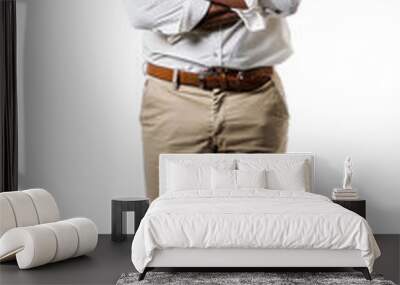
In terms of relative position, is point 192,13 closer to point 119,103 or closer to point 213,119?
point 213,119

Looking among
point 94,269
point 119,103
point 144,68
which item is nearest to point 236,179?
point 144,68

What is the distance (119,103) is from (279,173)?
1511mm

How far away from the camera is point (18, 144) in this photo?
6469 millimetres

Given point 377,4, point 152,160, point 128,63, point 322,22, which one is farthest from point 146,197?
point 377,4

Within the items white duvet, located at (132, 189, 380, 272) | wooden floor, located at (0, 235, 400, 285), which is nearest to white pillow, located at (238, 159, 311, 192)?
wooden floor, located at (0, 235, 400, 285)

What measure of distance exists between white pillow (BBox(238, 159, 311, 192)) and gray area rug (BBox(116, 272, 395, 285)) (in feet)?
3.87

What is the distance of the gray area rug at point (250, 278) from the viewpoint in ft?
14.8

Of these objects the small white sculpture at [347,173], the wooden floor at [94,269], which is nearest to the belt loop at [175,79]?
the wooden floor at [94,269]

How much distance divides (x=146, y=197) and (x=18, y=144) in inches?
48.6

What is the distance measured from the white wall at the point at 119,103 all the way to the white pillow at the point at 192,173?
54 centimetres

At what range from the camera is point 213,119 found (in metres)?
5.41

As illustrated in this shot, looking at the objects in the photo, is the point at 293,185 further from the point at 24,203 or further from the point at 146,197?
the point at 24,203

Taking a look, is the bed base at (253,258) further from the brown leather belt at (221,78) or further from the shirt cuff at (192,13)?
the shirt cuff at (192,13)

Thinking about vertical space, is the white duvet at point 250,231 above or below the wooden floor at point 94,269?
above
